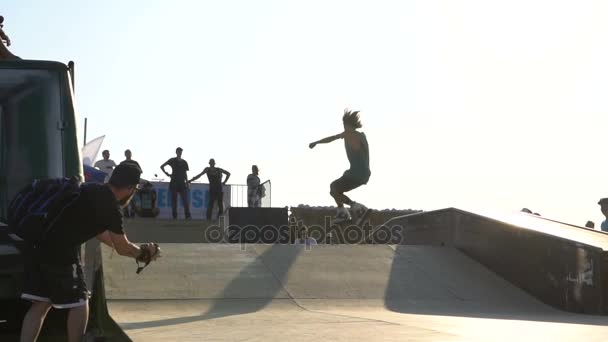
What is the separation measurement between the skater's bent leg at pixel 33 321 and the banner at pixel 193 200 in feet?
64.5

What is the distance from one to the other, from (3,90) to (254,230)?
13972mm

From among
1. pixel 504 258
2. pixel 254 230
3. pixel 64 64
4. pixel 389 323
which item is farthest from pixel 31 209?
pixel 254 230

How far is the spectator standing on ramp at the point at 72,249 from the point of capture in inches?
221

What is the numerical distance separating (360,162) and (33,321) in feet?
29.2

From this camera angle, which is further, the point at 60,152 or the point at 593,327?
the point at 593,327

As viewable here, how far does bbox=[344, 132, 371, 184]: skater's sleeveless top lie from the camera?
46.5 ft

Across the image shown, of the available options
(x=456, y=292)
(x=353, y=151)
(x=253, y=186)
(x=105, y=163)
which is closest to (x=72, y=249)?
(x=456, y=292)

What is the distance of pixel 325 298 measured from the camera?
10930mm

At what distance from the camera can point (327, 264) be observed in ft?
40.7

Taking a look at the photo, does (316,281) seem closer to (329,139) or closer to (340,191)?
(329,139)

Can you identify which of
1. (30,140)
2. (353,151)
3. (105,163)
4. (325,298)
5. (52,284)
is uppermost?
(105,163)

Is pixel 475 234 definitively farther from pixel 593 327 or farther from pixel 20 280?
pixel 20 280

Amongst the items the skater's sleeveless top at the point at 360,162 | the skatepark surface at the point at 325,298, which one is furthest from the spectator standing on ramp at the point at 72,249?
the skater's sleeveless top at the point at 360,162

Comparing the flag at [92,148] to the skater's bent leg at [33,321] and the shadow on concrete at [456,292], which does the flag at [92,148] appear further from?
the skater's bent leg at [33,321]
